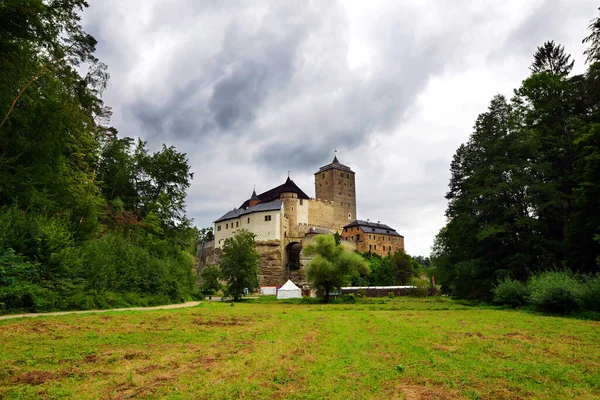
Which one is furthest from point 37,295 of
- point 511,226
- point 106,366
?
point 511,226

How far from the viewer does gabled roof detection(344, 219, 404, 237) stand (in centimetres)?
8207

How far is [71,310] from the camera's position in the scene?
15094mm

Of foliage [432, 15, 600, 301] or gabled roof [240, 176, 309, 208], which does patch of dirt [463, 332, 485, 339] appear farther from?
gabled roof [240, 176, 309, 208]

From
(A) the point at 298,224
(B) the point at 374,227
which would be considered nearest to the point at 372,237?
(B) the point at 374,227

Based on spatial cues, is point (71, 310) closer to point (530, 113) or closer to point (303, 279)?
point (530, 113)

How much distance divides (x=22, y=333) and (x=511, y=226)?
2634 centimetres

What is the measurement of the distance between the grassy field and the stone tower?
7863cm

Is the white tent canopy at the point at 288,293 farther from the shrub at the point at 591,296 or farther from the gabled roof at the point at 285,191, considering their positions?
the shrub at the point at 591,296

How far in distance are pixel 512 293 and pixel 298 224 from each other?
54.9 m

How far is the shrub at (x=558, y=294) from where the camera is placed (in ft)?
52.1

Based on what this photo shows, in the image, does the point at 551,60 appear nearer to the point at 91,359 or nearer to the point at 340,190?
the point at 91,359

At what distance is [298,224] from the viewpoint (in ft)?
245

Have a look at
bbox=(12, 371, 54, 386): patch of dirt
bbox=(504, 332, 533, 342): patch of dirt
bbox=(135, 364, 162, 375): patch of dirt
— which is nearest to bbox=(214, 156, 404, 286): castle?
bbox=(504, 332, 533, 342): patch of dirt

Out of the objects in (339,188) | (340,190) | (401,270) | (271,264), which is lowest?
(401,270)
